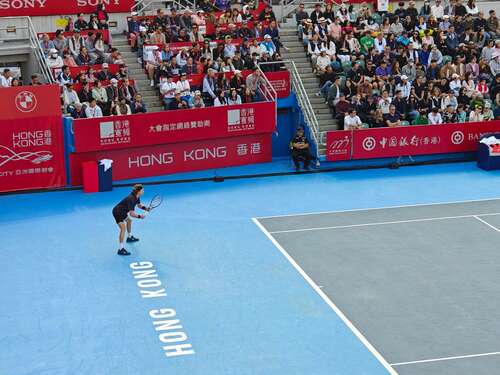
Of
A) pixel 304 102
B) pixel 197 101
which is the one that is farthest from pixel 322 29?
pixel 197 101

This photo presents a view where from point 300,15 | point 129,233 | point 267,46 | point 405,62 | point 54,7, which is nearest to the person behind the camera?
point 129,233

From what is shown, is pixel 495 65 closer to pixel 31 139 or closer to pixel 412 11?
pixel 412 11

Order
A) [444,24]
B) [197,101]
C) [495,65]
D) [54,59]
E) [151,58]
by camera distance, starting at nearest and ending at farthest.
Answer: [197,101], [54,59], [151,58], [495,65], [444,24]

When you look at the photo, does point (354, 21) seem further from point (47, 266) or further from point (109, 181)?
point (47, 266)

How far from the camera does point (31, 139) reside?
98.3 feet

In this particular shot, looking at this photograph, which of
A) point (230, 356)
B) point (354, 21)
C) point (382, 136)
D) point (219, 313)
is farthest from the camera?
point (354, 21)

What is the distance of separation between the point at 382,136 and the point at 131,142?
29.1 feet

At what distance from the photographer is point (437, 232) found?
2589cm

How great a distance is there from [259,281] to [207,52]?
49.9 feet

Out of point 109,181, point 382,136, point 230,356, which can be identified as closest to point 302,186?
point 382,136

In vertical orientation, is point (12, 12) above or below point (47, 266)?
above

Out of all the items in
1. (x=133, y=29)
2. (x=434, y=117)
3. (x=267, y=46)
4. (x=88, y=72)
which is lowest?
(x=434, y=117)

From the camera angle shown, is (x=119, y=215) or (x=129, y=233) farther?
(x=129, y=233)

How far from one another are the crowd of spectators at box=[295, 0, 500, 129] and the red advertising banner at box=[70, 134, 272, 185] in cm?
329
